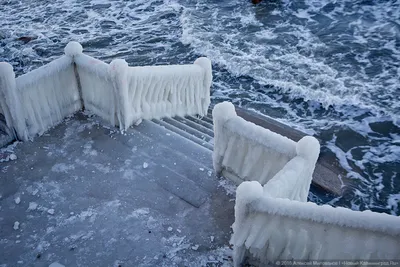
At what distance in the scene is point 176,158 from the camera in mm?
5922

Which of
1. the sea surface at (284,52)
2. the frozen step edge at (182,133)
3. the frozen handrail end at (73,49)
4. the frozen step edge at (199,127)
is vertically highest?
the frozen handrail end at (73,49)

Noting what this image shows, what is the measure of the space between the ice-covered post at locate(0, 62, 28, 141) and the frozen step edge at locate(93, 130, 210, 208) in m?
1.11

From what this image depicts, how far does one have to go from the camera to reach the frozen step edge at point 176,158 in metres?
5.55

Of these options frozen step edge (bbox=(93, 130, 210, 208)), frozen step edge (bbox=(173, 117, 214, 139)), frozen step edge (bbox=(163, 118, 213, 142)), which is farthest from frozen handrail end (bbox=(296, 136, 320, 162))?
frozen step edge (bbox=(173, 117, 214, 139))

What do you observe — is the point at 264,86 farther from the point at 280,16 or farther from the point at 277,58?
the point at 280,16

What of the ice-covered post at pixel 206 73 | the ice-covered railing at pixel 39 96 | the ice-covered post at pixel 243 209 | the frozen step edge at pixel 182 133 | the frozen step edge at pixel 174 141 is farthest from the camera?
the frozen step edge at pixel 182 133

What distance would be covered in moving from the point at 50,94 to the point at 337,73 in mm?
7942

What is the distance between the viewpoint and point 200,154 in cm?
606

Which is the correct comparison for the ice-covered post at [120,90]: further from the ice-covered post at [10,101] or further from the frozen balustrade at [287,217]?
the frozen balustrade at [287,217]

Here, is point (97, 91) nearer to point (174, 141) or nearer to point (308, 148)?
point (174, 141)

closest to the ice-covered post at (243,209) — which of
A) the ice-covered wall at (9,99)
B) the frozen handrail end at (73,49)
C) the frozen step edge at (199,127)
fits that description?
the frozen step edge at (199,127)

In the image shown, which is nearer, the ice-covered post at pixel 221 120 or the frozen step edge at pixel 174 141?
the ice-covered post at pixel 221 120

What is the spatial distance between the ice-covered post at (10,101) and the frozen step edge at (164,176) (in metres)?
1.11

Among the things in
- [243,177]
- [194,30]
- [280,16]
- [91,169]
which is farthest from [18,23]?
[243,177]
